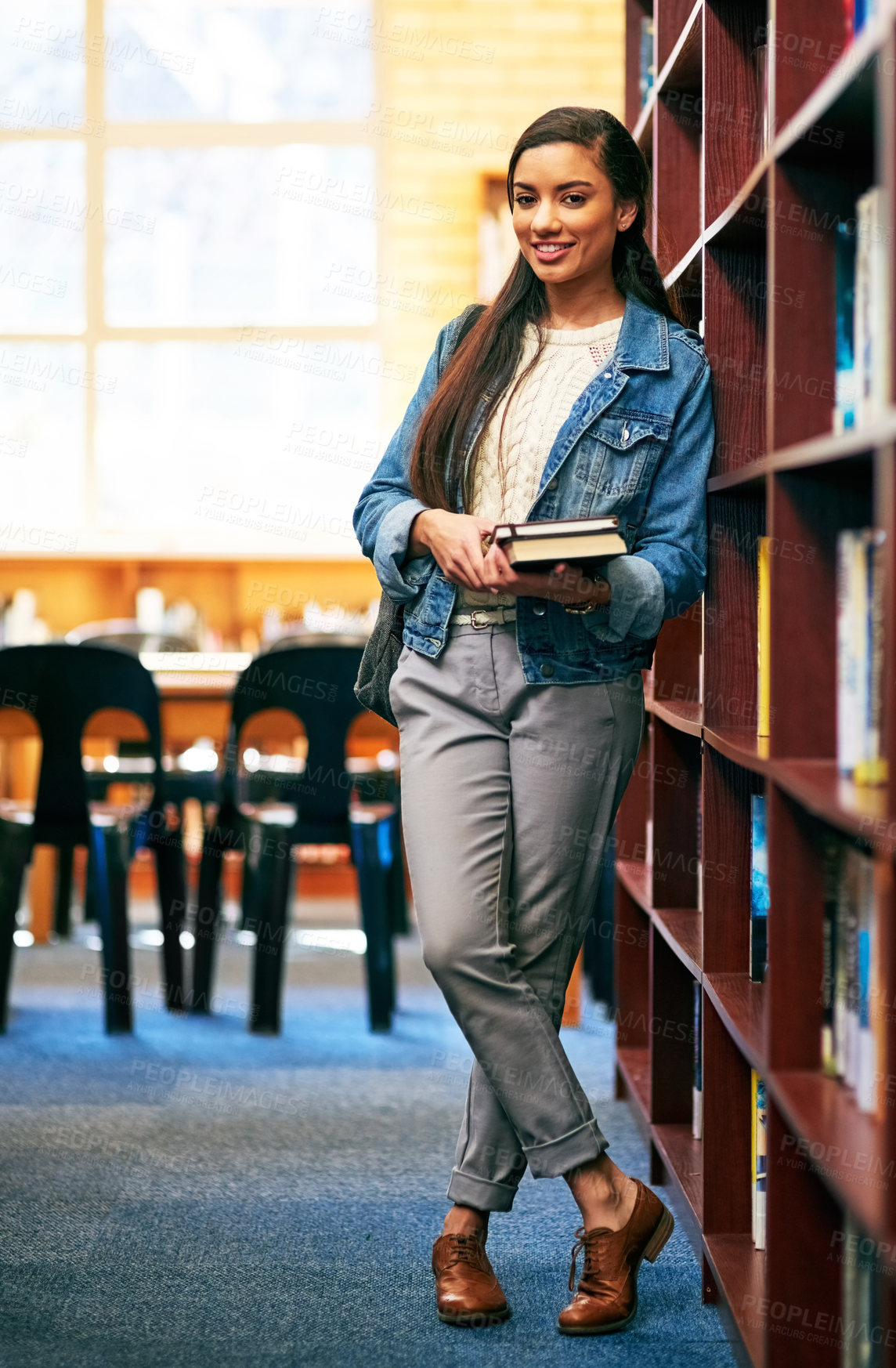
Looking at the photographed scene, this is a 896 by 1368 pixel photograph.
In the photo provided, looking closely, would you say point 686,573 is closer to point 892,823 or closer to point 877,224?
point 877,224

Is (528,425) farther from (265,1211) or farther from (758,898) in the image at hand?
(265,1211)

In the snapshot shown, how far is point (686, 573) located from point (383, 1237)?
1134mm

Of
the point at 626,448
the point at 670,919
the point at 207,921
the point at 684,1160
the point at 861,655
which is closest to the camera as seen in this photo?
the point at 861,655

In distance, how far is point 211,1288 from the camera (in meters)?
2.02

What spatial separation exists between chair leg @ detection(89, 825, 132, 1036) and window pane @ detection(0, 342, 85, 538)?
3364 millimetres

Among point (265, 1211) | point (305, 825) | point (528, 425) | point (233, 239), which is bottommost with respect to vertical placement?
point (265, 1211)

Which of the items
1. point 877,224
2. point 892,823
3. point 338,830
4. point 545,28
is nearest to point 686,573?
point 877,224

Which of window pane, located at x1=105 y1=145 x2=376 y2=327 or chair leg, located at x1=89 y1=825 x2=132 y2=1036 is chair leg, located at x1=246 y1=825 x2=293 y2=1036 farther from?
window pane, located at x1=105 y1=145 x2=376 y2=327

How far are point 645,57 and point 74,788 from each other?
6.91ft

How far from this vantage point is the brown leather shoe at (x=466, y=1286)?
1910mm

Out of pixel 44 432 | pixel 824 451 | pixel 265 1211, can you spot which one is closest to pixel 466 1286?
pixel 265 1211

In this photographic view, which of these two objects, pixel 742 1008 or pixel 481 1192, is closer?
pixel 742 1008

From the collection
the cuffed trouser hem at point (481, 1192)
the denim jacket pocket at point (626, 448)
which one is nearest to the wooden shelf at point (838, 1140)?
the cuffed trouser hem at point (481, 1192)

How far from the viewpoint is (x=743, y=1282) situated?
1.81 m
